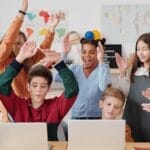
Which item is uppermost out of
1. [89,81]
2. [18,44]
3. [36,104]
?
[18,44]

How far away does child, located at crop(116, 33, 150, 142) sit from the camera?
203cm

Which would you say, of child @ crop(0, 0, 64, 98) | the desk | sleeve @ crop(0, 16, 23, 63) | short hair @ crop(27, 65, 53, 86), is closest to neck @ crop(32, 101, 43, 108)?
short hair @ crop(27, 65, 53, 86)

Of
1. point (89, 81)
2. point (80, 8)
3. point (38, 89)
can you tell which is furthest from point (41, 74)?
point (80, 8)

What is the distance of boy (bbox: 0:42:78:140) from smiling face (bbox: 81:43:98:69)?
11.1 inches

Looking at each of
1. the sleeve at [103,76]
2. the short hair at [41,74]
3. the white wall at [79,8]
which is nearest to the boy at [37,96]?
the short hair at [41,74]

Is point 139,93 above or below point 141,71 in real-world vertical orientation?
below

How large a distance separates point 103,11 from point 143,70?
1781 millimetres

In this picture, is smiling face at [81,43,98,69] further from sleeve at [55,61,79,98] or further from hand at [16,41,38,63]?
hand at [16,41,38,63]

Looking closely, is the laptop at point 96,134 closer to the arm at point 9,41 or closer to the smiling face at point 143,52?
the smiling face at point 143,52

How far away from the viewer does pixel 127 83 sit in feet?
6.90

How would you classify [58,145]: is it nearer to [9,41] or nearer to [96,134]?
[96,134]

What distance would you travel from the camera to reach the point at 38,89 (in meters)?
1.90

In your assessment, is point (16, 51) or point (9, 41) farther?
point (16, 51)

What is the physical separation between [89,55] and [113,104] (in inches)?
14.5
